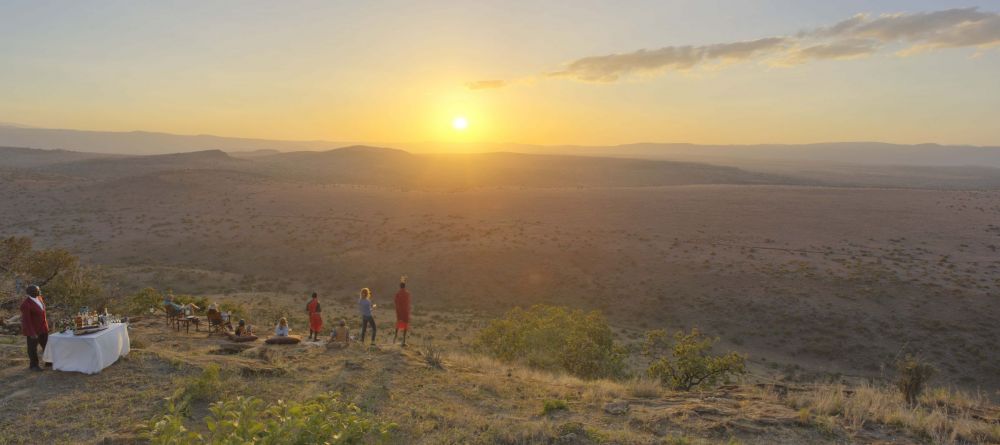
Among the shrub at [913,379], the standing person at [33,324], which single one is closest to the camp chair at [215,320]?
the standing person at [33,324]

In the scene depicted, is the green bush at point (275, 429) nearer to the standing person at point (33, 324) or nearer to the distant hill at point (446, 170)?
the standing person at point (33, 324)

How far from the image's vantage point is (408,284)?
28.0m

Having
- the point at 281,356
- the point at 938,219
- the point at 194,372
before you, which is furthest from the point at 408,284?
the point at 938,219

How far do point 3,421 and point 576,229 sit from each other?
113ft

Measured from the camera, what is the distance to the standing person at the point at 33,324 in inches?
337

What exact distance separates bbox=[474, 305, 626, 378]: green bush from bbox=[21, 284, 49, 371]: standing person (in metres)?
9.95

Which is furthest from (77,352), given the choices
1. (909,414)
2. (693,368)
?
(909,414)

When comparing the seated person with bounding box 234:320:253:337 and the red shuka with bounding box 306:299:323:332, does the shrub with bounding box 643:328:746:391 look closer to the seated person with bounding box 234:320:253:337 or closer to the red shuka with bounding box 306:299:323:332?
the red shuka with bounding box 306:299:323:332

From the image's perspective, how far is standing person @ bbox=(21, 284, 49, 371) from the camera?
8562 mm

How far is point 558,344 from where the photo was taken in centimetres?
1469

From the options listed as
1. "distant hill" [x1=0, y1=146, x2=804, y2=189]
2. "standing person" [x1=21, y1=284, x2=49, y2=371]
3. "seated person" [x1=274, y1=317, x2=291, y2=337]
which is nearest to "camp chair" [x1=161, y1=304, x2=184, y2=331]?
"seated person" [x1=274, y1=317, x2=291, y2=337]

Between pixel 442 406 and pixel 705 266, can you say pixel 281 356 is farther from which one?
pixel 705 266

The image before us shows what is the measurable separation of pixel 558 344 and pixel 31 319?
11339 millimetres

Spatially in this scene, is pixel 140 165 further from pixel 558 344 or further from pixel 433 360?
pixel 433 360
